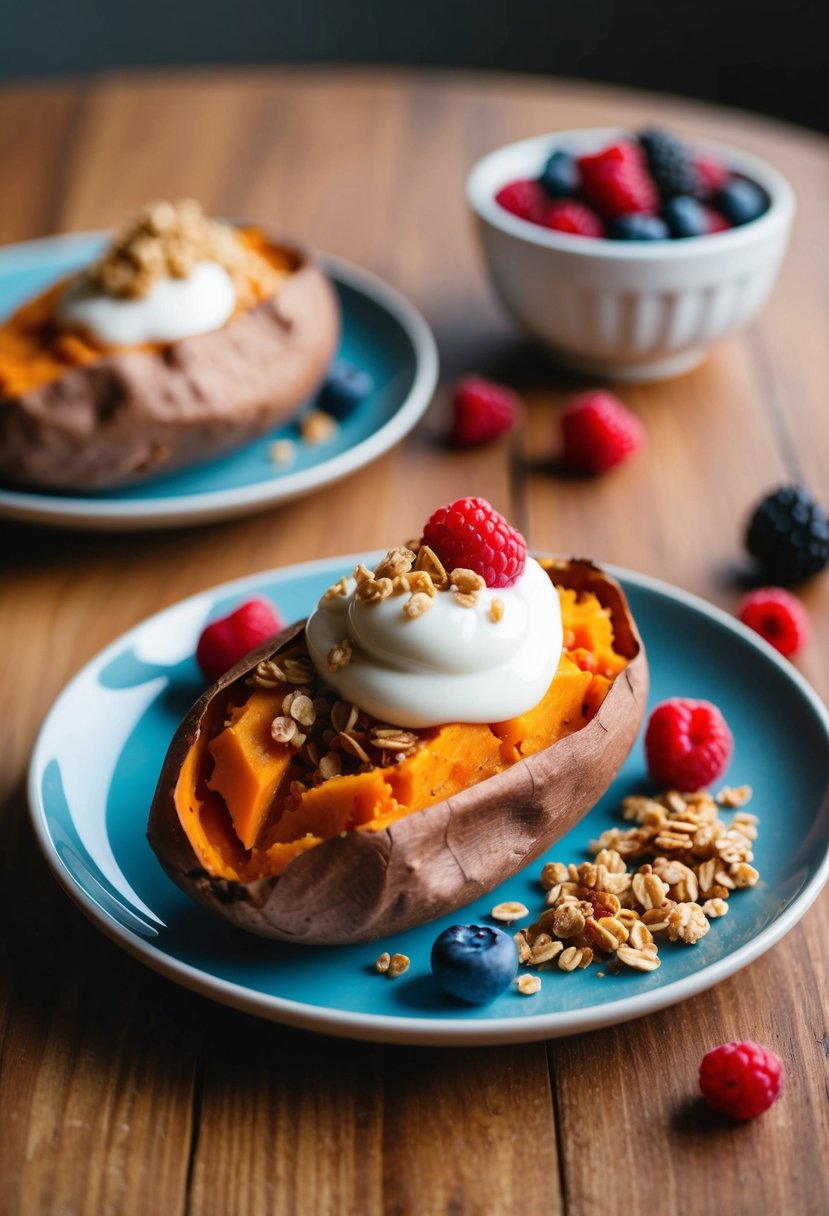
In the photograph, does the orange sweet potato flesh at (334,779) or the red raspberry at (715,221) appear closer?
the orange sweet potato flesh at (334,779)

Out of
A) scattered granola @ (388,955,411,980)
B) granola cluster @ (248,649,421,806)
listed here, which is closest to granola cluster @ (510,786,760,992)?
scattered granola @ (388,955,411,980)

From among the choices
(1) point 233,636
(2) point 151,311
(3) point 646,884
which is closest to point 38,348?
(2) point 151,311

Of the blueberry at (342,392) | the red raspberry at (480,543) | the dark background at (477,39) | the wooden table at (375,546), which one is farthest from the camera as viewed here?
the dark background at (477,39)

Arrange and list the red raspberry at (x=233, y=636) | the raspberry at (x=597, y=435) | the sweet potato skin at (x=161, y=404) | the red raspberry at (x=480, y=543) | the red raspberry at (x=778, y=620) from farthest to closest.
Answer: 1. the raspberry at (x=597, y=435)
2. the sweet potato skin at (x=161, y=404)
3. the red raspberry at (x=778, y=620)
4. the red raspberry at (x=233, y=636)
5. the red raspberry at (x=480, y=543)

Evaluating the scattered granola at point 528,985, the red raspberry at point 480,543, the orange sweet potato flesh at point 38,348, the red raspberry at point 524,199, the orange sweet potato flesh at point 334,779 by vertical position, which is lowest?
the scattered granola at point 528,985

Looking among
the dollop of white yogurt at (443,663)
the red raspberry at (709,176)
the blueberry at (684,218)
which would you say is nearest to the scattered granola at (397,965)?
the dollop of white yogurt at (443,663)

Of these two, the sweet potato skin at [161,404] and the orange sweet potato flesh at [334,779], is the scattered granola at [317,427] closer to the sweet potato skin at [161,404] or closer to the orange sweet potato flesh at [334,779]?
the sweet potato skin at [161,404]

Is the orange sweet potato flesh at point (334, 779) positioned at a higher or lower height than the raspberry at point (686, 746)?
higher
